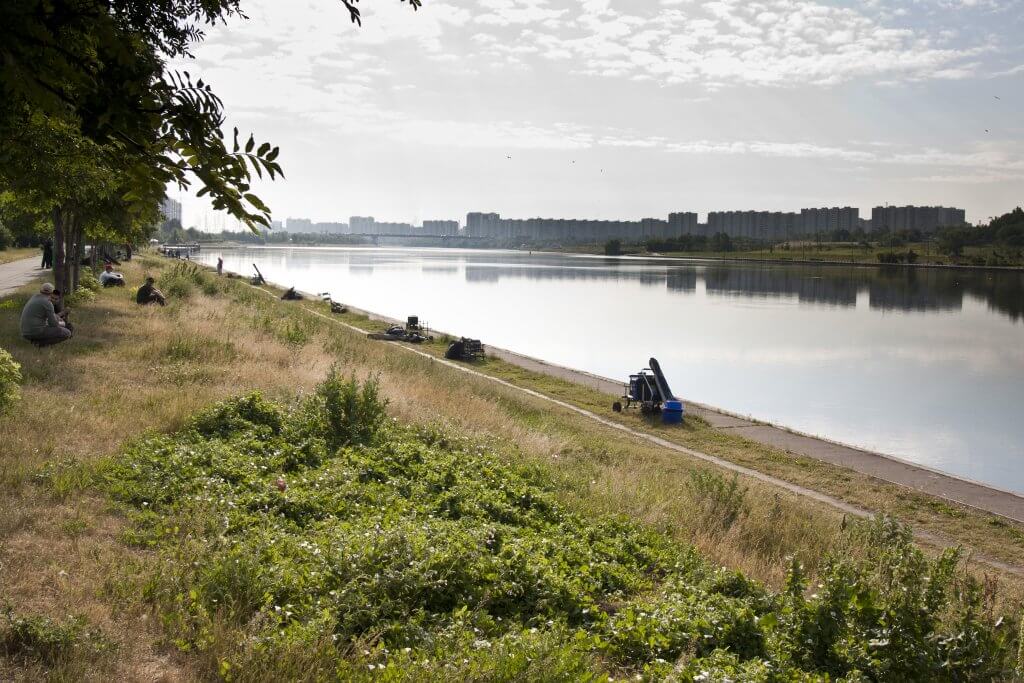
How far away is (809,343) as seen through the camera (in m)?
50.1

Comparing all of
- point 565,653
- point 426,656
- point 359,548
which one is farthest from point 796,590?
point 359,548

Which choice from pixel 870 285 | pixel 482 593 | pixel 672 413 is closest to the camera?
pixel 482 593

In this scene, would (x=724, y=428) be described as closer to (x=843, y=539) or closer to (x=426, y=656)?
(x=843, y=539)

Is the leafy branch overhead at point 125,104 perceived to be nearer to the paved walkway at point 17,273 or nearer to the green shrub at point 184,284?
the paved walkway at point 17,273

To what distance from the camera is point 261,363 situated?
53.9 feet

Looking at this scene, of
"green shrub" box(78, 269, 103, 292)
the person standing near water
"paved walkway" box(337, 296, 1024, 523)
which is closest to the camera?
"paved walkway" box(337, 296, 1024, 523)

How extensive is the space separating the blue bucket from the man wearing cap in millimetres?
14975

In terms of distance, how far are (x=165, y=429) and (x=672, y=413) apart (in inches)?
606

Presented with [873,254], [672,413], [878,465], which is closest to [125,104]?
[878,465]

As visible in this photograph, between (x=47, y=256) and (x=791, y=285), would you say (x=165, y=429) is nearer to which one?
(x=47, y=256)

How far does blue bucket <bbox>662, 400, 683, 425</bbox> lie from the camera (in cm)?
2231

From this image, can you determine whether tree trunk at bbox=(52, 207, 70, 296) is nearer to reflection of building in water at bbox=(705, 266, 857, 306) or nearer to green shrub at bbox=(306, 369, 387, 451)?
green shrub at bbox=(306, 369, 387, 451)

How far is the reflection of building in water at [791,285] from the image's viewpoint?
8475cm

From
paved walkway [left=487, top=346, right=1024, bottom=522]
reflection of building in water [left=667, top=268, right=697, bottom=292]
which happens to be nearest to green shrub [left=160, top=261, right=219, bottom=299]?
paved walkway [left=487, top=346, right=1024, bottom=522]
